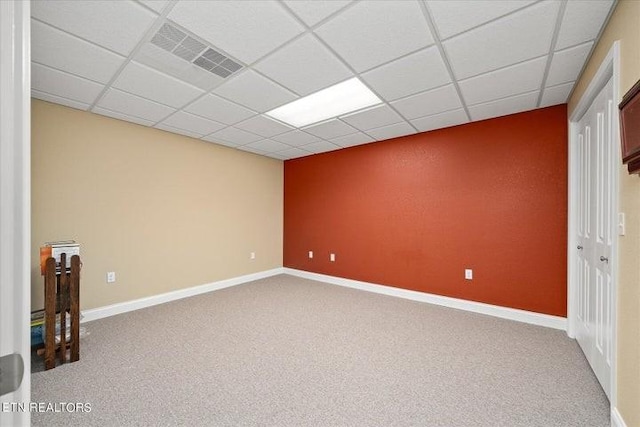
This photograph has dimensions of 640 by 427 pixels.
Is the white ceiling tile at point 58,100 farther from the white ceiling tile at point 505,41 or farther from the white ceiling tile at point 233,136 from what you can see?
the white ceiling tile at point 505,41

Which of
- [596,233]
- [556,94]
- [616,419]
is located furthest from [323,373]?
[556,94]

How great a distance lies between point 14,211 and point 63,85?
288 centimetres

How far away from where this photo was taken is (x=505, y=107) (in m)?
3.02

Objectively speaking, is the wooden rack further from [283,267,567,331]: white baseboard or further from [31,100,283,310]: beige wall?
[283,267,567,331]: white baseboard

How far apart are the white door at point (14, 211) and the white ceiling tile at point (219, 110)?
95.1 inches

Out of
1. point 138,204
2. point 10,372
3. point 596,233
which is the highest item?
point 138,204

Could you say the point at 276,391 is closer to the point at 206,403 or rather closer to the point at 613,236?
the point at 206,403

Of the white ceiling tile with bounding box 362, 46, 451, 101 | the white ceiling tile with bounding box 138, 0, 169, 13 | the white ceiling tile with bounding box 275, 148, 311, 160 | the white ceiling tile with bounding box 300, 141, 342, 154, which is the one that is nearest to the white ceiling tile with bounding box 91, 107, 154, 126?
the white ceiling tile with bounding box 138, 0, 169, 13

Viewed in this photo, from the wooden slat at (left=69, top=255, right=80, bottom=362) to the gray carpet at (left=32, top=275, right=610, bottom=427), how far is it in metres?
0.11

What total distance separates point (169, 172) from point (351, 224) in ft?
9.55

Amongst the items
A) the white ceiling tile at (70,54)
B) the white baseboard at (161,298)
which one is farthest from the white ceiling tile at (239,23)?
the white baseboard at (161,298)

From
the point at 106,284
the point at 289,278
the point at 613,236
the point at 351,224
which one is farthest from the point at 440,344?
the point at 106,284

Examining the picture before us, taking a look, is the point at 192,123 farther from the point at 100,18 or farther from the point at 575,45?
the point at 575,45

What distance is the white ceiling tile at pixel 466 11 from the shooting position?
5.23 ft
